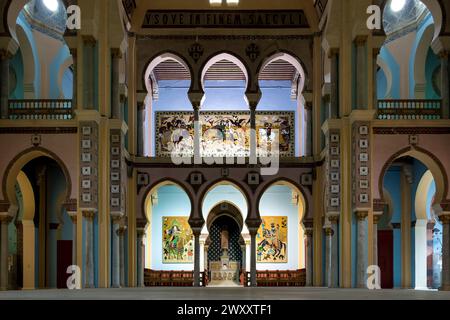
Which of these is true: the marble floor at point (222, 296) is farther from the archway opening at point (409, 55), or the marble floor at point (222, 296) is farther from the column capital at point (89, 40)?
the archway opening at point (409, 55)

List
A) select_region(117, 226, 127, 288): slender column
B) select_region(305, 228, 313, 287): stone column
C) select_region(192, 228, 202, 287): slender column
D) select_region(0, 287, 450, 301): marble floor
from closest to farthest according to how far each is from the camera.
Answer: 1. select_region(0, 287, 450, 301): marble floor
2. select_region(117, 226, 127, 288): slender column
3. select_region(192, 228, 202, 287): slender column
4. select_region(305, 228, 313, 287): stone column

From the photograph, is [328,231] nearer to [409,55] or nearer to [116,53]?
[409,55]

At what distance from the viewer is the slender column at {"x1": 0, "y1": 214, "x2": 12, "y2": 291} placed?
26109mm

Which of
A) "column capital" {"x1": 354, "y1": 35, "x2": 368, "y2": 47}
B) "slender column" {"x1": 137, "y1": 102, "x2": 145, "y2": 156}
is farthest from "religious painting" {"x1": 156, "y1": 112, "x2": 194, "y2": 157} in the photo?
"column capital" {"x1": 354, "y1": 35, "x2": 368, "y2": 47}

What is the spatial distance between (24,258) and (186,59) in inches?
391

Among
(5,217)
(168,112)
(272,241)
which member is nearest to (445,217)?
(5,217)

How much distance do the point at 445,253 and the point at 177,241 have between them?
1747 centimetres

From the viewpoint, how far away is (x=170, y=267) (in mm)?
40812

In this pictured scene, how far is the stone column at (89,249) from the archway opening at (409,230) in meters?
12.1

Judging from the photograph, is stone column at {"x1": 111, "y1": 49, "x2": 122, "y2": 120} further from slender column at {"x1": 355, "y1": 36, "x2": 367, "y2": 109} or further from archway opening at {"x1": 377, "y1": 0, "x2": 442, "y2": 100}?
archway opening at {"x1": 377, "y1": 0, "x2": 442, "y2": 100}

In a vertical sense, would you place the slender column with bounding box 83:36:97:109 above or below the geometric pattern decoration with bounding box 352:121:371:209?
above

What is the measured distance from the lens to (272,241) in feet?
135

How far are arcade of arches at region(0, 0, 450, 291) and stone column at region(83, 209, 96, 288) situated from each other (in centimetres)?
7
